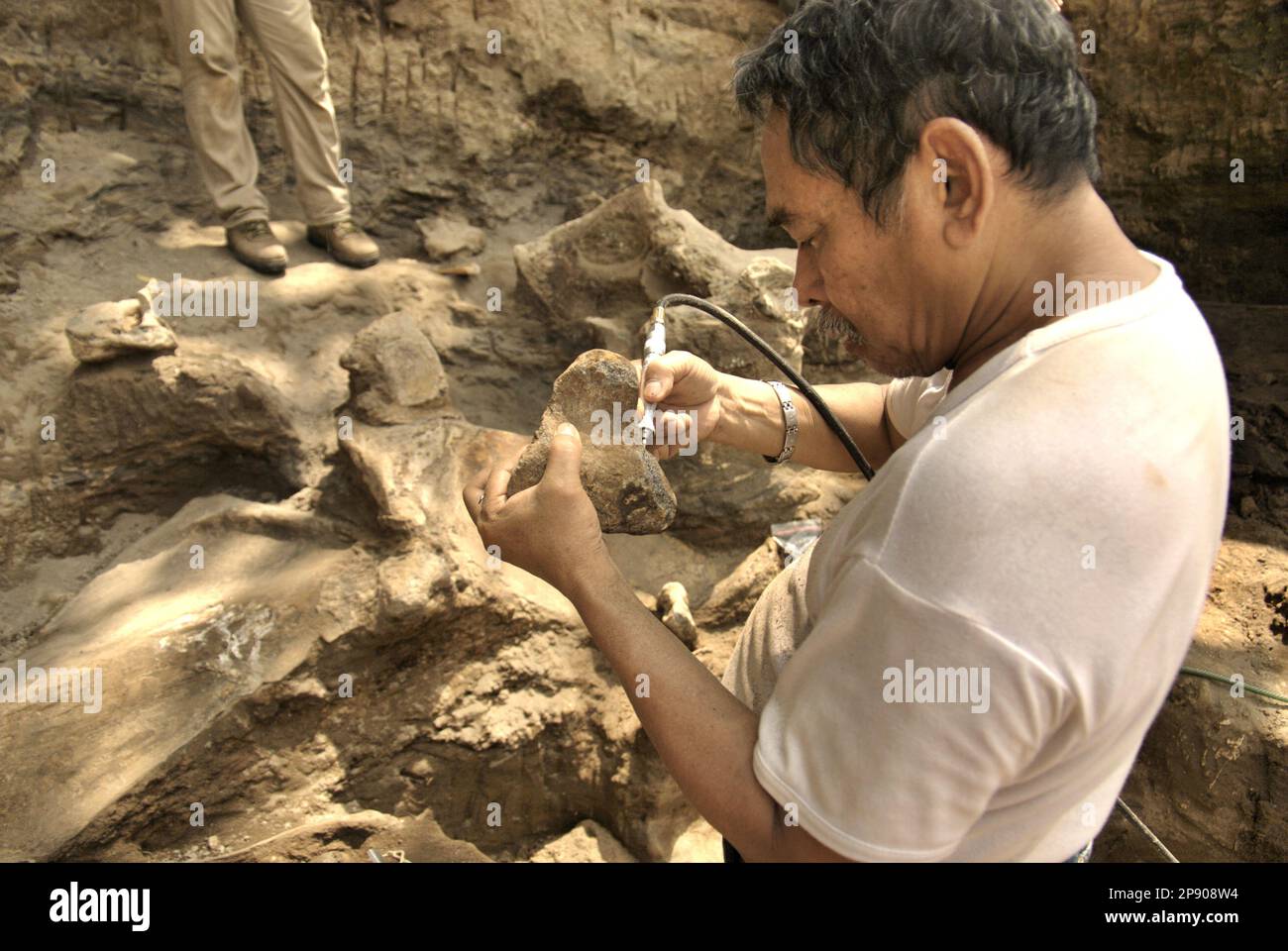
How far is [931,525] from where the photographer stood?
0.98m

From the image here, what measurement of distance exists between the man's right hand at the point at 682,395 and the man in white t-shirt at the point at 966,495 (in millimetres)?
438

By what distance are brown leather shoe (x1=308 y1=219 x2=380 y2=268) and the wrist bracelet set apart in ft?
7.99

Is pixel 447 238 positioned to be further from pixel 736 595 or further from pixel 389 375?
pixel 736 595

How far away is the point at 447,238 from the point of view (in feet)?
13.4

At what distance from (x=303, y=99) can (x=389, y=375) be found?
1766 mm

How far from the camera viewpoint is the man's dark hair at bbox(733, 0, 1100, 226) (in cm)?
110

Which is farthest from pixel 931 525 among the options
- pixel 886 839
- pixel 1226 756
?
pixel 1226 756

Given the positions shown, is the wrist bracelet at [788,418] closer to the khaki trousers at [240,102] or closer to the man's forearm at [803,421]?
the man's forearm at [803,421]

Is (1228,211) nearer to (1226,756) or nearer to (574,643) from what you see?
(1226,756)

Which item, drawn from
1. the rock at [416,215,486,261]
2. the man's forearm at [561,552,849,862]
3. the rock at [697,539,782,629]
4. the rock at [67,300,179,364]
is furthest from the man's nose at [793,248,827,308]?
the rock at [416,215,486,261]

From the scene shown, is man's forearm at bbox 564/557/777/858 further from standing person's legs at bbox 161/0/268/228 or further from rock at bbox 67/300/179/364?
standing person's legs at bbox 161/0/268/228

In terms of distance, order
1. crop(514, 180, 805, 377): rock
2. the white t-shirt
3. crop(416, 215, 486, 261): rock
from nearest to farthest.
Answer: the white t-shirt
crop(514, 180, 805, 377): rock
crop(416, 215, 486, 261): rock

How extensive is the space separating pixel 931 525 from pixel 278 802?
1908mm

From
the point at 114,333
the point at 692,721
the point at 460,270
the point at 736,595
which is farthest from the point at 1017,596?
the point at 460,270
